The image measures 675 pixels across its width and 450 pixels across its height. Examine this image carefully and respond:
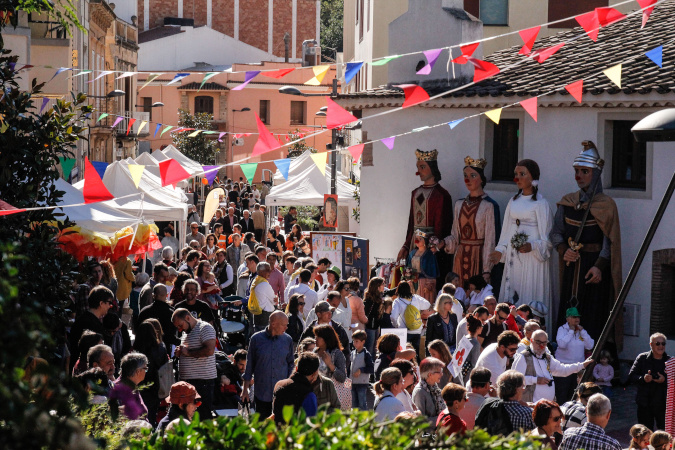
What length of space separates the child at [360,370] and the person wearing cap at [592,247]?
468 cm

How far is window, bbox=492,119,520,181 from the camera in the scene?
16781mm

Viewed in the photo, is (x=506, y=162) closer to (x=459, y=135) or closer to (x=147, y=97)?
(x=459, y=135)

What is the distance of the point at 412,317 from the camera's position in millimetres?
12508

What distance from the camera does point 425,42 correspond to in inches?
778

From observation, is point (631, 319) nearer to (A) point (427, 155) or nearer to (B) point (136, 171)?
(A) point (427, 155)

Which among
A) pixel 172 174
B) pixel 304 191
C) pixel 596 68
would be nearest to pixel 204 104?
pixel 304 191

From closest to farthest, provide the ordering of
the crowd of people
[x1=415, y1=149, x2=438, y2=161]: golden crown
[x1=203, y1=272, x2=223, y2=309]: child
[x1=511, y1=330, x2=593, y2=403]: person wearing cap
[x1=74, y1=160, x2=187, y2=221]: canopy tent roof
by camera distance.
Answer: the crowd of people → [x1=511, y1=330, x2=593, y2=403]: person wearing cap → [x1=203, y1=272, x2=223, y2=309]: child → [x1=415, y1=149, x2=438, y2=161]: golden crown → [x1=74, y1=160, x2=187, y2=221]: canopy tent roof

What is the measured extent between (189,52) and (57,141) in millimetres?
54411

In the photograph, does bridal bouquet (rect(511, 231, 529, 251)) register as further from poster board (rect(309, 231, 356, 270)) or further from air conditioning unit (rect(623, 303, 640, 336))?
poster board (rect(309, 231, 356, 270))

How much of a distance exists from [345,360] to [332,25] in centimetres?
7406

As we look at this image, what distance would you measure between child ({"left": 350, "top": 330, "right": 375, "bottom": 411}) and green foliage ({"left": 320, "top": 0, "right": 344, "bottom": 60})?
6933 centimetres

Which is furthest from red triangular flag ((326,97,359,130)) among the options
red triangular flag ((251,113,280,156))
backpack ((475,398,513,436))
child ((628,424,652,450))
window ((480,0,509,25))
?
window ((480,0,509,25))

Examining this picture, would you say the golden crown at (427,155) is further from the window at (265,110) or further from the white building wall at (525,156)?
the window at (265,110)

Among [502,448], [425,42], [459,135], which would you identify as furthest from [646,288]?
[502,448]
